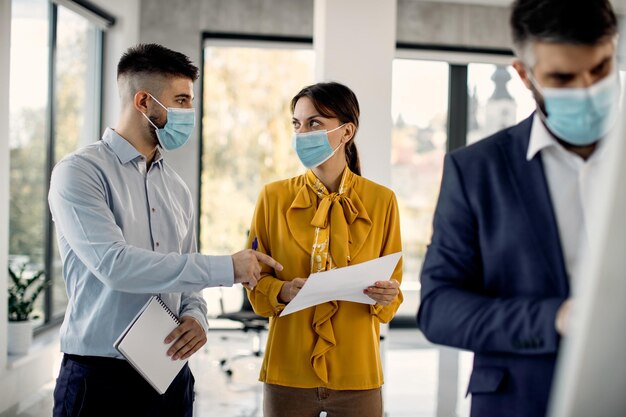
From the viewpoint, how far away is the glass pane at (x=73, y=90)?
222 inches

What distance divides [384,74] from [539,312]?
3207 mm

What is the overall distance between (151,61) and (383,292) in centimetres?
95

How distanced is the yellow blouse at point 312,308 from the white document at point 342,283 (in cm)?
12

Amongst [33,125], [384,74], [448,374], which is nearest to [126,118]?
[384,74]

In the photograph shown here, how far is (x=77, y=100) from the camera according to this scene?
6.06 meters

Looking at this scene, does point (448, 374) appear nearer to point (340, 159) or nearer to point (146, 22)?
point (340, 159)

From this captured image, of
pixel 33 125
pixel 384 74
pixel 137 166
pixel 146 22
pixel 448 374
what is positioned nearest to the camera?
pixel 137 166

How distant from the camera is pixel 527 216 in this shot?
104cm

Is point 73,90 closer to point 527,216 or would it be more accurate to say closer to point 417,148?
point 417,148

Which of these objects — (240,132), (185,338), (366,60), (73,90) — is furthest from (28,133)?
(185,338)

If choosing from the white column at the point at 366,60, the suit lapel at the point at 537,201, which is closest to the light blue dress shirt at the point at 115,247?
the suit lapel at the point at 537,201

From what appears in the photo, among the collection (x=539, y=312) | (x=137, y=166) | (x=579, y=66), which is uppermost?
(x=579, y=66)

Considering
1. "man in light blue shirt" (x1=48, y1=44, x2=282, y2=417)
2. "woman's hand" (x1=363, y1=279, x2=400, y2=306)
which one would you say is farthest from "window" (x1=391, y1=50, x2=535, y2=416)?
"man in light blue shirt" (x1=48, y1=44, x2=282, y2=417)

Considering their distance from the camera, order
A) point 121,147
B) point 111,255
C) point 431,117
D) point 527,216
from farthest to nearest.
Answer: point 431,117 < point 121,147 < point 111,255 < point 527,216
